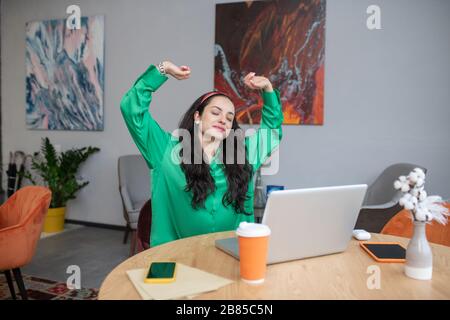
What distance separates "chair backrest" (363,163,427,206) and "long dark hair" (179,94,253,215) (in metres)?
1.70

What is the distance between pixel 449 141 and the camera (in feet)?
10.6

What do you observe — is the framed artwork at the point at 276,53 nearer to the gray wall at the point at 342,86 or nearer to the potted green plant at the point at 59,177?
the gray wall at the point at 342,86

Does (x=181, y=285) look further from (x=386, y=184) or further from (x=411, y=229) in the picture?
(x=386, y=184)

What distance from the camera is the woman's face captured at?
1.61m

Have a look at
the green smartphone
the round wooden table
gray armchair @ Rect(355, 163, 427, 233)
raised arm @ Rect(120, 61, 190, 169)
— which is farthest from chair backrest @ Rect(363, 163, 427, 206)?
the green smartphone

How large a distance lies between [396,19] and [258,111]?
1.41 m

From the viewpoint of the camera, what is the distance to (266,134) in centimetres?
191

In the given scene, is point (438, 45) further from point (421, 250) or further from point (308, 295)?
point (308, 295)

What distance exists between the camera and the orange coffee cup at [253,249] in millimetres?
947

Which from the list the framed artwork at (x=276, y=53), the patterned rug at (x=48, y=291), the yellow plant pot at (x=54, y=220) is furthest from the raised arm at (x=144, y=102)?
the yellow plant pot at (x=54, y=220)

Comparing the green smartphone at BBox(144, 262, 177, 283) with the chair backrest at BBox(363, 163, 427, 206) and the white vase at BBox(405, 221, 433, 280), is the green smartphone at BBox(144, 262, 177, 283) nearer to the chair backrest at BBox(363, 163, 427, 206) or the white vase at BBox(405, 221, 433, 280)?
the white vase at BBox(405, 221, 433, 280)

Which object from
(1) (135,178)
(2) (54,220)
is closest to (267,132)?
(1) (135,178)

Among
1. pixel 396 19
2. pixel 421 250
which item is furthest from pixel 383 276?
pixel 396 19
